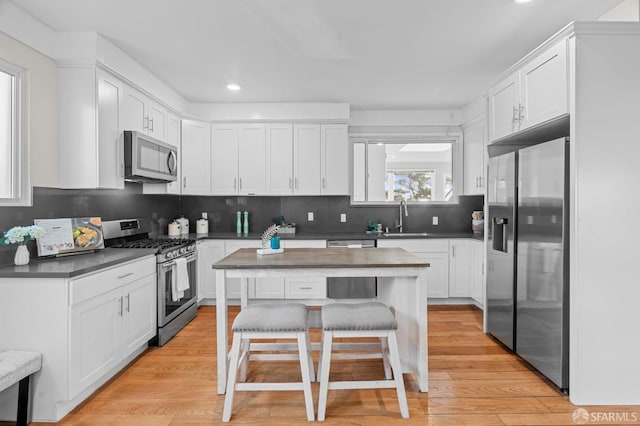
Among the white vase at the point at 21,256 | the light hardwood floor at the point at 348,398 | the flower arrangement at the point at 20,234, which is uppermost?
the flower arrangement at the point at 20,234

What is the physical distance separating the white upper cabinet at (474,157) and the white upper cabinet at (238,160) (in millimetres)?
2702

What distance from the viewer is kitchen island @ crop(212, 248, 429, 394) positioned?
2375 millimetres

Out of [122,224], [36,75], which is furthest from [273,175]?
[36,75]

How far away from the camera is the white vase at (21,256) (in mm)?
2367

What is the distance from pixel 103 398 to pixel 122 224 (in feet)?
5.81

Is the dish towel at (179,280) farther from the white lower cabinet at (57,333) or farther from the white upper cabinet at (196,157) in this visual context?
the white upper cabinet at (196,157)

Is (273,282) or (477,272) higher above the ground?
(477,272)

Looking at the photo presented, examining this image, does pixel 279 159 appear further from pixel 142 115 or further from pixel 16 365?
pixel 16 365

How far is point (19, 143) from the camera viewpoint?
2523mm

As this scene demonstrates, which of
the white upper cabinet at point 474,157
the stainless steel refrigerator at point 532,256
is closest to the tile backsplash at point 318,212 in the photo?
the white upper cabinet at point 474,157

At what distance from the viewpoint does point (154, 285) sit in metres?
3.20

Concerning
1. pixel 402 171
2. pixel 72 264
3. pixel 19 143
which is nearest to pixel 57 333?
pixel 72 264

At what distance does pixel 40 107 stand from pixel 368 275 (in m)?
2.69

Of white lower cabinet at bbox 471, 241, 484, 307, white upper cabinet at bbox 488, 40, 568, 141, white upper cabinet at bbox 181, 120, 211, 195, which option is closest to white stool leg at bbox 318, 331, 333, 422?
white upper cabinet at bbox 488, 40, 568, 141
